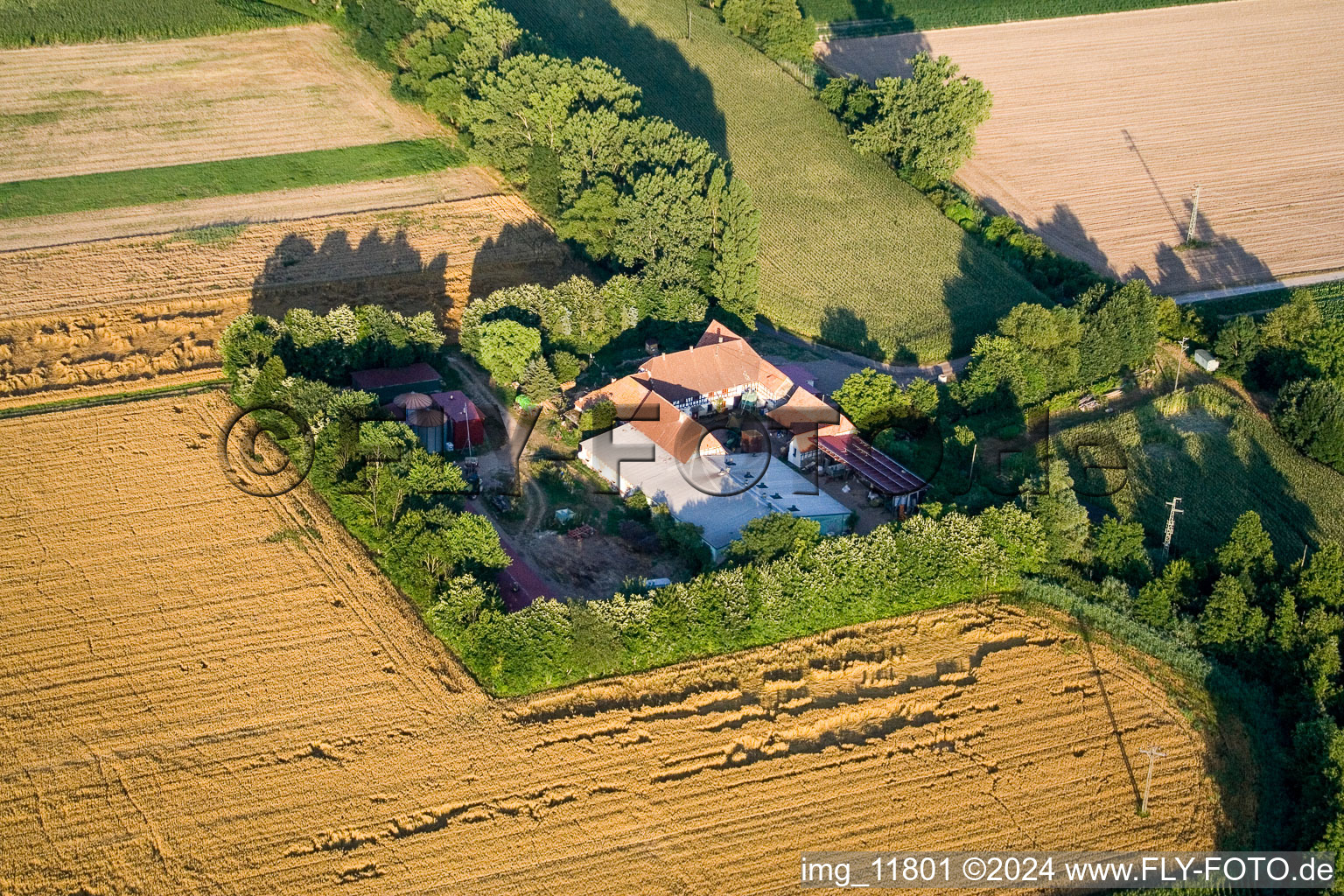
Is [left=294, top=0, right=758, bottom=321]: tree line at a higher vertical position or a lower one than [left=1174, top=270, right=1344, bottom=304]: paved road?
lower

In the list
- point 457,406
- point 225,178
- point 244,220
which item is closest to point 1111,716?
point 457,406

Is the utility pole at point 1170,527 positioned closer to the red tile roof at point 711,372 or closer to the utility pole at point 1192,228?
the red tile roof at point 711,372

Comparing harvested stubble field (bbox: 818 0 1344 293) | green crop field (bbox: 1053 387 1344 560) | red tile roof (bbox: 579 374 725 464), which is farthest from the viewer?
harvested stubble field (bbox: 818 0 1344 293)

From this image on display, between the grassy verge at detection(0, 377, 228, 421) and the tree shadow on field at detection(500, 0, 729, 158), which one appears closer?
the grassy verge at detection(0, 377, 228, 421)

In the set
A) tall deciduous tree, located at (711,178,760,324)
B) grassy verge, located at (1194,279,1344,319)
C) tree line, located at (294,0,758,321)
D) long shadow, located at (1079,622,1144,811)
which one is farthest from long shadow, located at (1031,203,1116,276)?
long shadow, located at (1079,622,1144,811)

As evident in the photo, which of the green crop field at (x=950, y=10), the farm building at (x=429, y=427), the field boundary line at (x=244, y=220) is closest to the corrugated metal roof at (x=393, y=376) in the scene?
the farm building at (x=429, y=427)

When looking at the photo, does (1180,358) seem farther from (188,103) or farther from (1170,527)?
(188,103)

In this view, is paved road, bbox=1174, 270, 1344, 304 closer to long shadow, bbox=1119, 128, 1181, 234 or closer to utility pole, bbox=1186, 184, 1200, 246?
utility pole, bbox=1186, 184, 1200, 246
